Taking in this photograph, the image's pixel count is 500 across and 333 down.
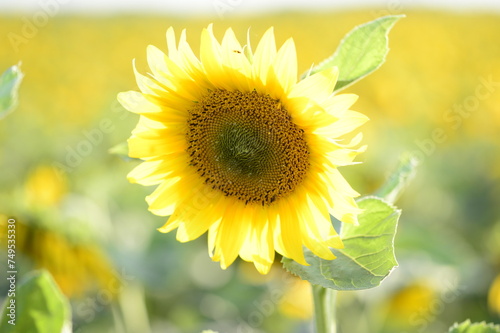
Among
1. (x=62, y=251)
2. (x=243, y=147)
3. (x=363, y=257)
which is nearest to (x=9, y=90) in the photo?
(x=243, y=147)

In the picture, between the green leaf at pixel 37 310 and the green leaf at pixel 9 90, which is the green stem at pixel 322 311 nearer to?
the green leaf at pixel 37 310

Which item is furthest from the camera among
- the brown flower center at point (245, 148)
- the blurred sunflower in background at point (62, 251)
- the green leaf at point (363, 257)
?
the blurred sunflower in background at point (62, 251)

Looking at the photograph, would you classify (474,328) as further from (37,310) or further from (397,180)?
(37,310)

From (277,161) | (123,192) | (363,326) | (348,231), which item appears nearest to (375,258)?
(348,231)

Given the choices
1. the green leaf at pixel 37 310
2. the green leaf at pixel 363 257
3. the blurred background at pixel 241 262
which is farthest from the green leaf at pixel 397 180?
the blurred background at pixel 241 262

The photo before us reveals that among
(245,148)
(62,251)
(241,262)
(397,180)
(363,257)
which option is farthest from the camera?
(241,262)

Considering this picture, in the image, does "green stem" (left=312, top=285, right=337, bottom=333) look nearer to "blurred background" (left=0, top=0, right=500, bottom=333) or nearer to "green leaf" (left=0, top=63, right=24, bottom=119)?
"green leaf" (left=0, top=63, right=24, bottom=119)

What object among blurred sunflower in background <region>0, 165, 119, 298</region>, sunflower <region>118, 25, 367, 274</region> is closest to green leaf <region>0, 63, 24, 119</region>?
sunflower <region>118, 25, 367, 274</region>
